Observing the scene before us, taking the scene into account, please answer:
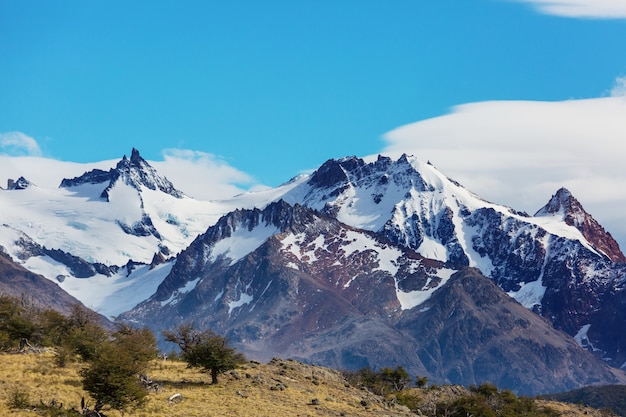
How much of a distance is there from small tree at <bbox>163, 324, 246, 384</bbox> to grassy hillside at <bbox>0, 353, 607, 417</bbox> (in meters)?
1.32

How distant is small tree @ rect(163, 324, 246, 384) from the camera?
377 feet

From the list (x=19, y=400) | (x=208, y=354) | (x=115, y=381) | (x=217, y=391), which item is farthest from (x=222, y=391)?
(x=19, y=400)

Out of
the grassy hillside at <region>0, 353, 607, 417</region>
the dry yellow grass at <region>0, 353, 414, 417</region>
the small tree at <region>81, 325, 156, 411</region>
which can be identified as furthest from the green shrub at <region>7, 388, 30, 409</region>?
the small tree at <region>81, 325, 156, 411</region>

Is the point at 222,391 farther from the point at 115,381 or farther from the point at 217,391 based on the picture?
the point at 115,381

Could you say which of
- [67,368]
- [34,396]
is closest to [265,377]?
[67,368]

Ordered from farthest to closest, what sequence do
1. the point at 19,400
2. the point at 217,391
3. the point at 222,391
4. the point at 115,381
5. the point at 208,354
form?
the point at 208,354 → the point at 222,391 → the point at 217,391 → the point at 115,381 → the point at 19,400

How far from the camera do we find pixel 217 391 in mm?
110125

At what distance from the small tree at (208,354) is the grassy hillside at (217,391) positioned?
1319 millimetres

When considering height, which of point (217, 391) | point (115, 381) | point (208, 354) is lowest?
point (217, 391)

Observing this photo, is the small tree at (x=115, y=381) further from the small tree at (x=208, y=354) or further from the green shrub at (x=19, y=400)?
the small tree at (x=208, y=354)

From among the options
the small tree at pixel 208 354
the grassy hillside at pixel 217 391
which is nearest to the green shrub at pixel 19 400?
the grassy hillside at pixel 217 391

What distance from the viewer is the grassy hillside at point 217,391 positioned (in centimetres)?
9638

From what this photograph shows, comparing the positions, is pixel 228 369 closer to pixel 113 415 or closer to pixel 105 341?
pixel 105 341

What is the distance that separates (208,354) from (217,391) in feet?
21.5
